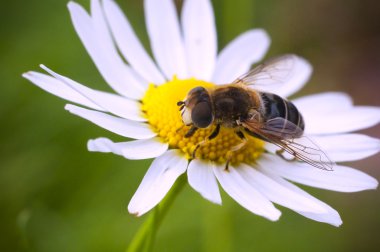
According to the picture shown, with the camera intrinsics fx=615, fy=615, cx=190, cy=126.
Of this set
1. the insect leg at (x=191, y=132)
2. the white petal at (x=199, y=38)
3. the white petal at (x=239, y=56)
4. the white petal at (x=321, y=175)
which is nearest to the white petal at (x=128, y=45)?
the white petal at (x=199, y=38)

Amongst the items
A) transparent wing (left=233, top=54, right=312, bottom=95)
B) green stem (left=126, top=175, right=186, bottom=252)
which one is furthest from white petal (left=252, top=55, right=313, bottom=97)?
green stem (left=126, top=175, right=186, bottom=252)

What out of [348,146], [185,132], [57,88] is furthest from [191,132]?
[348,146]

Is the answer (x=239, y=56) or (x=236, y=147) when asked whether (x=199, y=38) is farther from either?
(x=236, y=147)

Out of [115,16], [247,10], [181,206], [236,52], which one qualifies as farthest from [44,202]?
[247,10]

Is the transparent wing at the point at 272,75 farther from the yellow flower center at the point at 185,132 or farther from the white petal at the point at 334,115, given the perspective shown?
the yellow flower center at the point at 185,132

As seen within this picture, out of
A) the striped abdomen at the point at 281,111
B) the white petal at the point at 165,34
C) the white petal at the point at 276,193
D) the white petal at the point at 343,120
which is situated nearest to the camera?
the white petal at the point at 276,193
